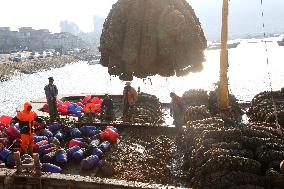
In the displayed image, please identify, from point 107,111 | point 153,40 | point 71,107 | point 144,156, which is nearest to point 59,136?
point 107,111

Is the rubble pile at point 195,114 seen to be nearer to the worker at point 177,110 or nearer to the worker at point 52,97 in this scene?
the worker at point 177,110

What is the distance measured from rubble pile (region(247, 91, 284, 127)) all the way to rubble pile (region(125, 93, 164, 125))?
17.6ft

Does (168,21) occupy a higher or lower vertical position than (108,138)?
higher

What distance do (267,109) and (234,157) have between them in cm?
975

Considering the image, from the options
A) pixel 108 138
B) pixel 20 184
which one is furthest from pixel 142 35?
pixel 20 184

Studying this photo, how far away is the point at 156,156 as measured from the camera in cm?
1278

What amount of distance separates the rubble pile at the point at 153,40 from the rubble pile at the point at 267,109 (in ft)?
16.3

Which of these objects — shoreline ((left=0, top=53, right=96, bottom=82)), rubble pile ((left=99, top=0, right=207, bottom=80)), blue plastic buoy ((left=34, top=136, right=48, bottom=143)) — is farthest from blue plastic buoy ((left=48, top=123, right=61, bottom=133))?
shoreline ((left=0, top=53, right=96, bottom=82))

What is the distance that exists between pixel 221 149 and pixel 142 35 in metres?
5.20

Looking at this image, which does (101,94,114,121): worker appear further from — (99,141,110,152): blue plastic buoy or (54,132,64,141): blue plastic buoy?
(99,141,110,152): blue plastic buoy

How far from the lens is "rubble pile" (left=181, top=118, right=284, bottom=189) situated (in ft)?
29.3

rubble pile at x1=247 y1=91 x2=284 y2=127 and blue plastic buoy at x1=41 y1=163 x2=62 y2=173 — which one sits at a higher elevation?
rubble pile at x1=247 y1=91 x2=284 y2=127

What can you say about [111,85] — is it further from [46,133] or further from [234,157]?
[234,157]

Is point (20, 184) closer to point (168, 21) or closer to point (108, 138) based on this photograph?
point (108, 138)
